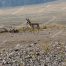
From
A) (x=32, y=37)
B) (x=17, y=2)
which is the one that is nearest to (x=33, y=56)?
(x=32, y=37)

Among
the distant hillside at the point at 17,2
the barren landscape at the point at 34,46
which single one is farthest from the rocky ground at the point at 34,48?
the distant hillside at the point at 17,2

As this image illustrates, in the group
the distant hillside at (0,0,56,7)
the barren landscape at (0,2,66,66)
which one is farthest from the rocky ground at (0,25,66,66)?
the distant hillside at (0,0,56,7)

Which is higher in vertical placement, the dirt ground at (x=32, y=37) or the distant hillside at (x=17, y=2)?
the distant hillside at (x=17, y=2)

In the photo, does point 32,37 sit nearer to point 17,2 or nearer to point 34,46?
point 34,46

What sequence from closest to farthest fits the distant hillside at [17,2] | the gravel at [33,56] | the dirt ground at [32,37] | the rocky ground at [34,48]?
the gravel at [33,56] < the rocky ground at [34,48] < the dirt ground at [32,37] < the distant hillside at [17,2]

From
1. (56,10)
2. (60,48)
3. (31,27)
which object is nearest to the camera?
(60,48)

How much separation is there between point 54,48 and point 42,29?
885 centimetres

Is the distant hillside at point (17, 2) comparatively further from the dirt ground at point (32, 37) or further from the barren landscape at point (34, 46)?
the dirt ground at point (32, 37)

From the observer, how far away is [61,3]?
167 feet

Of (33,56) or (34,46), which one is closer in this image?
(33,56)

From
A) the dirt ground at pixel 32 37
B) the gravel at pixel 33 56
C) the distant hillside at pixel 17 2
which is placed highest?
the distant hillside at pixel 17 2

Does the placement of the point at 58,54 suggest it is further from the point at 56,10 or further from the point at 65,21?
the point at 56,10

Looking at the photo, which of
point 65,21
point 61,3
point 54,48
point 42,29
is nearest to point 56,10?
point 61,3

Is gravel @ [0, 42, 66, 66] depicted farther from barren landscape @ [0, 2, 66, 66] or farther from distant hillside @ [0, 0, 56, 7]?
distant hillside @ [0, 0, 56, 7]
